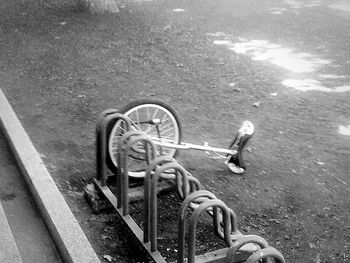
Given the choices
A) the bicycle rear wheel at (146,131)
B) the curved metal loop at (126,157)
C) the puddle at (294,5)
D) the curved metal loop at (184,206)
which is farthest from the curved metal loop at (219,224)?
the puddle at (294,5)

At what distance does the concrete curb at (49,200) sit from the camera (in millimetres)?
4281

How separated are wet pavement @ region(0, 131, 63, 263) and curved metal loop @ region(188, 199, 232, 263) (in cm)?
131

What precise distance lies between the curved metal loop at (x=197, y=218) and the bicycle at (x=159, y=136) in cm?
141

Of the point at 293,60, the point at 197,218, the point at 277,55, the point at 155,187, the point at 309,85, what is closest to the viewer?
the point at 197,218

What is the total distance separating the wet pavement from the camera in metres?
4.47

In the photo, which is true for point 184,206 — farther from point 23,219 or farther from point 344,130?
point 344,130

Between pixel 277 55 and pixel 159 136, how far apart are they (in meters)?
5.41

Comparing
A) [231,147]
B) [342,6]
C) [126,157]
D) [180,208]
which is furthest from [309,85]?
[342,6]

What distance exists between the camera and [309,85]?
8.62 meters

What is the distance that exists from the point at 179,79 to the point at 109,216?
13.9 ft

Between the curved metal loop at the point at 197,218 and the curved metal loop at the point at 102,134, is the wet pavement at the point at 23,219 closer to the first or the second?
the curved metal loop at the point at 102,134

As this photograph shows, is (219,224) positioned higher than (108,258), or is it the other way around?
(219,224)

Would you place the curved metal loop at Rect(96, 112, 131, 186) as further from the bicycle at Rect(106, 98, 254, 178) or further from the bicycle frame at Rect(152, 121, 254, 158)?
the bicycle frame at Rect(152, 121, 254, 158)

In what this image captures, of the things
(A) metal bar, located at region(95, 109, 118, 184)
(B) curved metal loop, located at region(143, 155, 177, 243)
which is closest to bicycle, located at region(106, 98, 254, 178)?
(A) metal bar, located at region(95, 109, 118, 184)
